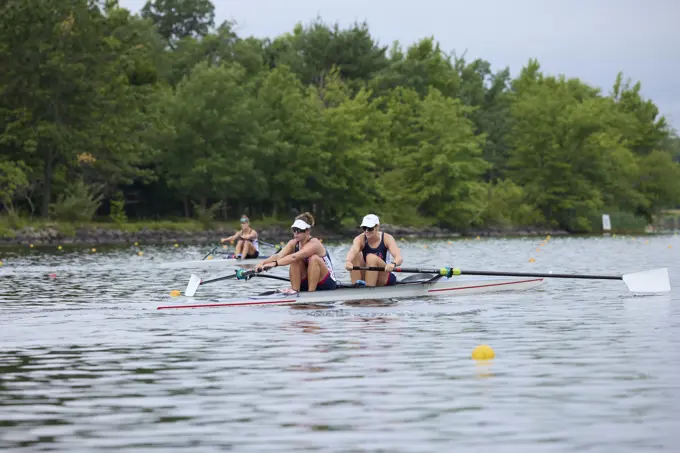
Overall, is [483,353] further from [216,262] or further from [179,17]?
[179,17]

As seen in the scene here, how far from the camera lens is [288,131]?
288 ft

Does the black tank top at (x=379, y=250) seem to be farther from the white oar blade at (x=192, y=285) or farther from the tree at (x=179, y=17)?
the tree at (x=179, y=17)

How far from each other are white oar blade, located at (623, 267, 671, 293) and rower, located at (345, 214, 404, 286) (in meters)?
5.61

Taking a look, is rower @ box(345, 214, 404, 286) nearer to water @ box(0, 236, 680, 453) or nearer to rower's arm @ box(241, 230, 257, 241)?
water @ box(0, 236, 680, 453)

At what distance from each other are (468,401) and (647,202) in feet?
361

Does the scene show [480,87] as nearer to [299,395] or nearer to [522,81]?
[522,81]

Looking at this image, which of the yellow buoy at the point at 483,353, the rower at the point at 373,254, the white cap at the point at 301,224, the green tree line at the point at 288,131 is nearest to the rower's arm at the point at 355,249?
the rower at the point at 373,254

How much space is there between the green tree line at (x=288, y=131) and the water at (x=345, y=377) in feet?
154

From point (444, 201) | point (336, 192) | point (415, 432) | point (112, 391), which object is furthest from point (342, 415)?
point (444, 201)

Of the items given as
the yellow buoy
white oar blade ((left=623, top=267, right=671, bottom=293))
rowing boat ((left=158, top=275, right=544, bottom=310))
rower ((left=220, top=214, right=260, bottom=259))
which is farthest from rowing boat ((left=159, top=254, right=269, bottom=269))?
the yellow buoy

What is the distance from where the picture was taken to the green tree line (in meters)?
68.8

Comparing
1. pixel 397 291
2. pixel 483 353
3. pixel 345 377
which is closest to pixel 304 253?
pixel 397 291

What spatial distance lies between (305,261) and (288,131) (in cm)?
6628

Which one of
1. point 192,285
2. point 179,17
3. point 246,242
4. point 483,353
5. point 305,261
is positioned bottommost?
point 483,353
